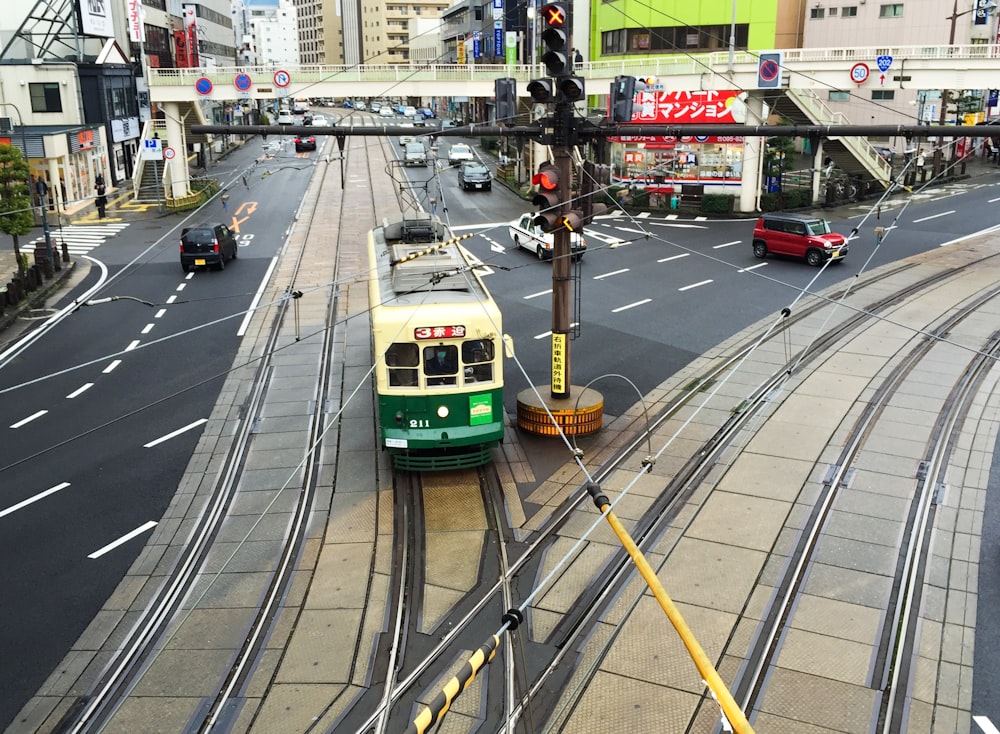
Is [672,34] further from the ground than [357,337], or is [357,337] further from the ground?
[672,34]

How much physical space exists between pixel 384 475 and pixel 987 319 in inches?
732

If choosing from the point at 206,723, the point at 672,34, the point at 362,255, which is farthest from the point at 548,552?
the point at 672,34

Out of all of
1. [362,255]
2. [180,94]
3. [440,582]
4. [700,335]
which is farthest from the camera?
[180,94]

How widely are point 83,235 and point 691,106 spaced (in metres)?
28.7

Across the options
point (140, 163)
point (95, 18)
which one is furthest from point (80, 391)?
point (95, 18)

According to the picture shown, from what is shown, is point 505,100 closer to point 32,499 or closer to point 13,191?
point 32,499

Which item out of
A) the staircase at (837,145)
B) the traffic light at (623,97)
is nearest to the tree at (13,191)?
the traffic light at (623,97)

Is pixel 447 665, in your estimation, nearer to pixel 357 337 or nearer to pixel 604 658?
pixel 604 658

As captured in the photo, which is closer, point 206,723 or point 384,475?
point 206,723

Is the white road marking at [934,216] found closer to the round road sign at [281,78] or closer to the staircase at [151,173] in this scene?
the round road sign at [281,78]

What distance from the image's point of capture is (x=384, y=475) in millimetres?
17000

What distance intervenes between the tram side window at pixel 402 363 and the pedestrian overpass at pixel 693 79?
80.8 ft

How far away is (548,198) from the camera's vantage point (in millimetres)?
17016

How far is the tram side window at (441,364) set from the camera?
52.3 feet
